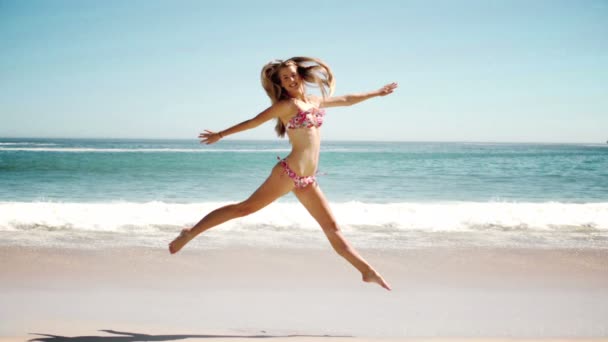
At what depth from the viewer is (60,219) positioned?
7.66 metres

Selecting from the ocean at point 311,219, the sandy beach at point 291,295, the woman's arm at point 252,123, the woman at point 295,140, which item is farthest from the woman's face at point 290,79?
the ocean at point 311,219

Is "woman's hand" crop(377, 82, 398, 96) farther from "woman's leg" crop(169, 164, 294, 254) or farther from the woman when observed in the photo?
"woman's leg" crop(169, 164, 294, 254)

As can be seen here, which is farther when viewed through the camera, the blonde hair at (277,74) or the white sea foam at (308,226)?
the white sea foam at (308,226)

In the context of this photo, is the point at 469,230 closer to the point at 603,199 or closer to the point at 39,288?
the point at 39,288

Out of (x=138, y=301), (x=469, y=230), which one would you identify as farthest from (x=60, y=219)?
(x=469, y=230)

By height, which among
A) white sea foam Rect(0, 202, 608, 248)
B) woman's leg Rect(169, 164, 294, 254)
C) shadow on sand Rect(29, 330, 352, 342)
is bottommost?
shadow on sand Rect(29, 330, 352, 342)

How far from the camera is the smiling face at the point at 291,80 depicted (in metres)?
3.32

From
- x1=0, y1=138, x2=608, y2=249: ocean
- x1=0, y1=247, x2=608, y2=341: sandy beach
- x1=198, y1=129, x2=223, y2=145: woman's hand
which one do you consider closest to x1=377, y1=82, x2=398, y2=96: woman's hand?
x1=198, y1=129, x2=223, y2=145: woman's hand

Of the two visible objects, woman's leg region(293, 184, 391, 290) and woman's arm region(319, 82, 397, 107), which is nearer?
woman's leg region(293, 184, 391, 290)

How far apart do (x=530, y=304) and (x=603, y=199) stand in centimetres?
1058

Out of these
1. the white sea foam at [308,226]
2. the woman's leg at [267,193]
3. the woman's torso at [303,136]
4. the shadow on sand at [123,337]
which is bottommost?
the shadow on sand at [123,337]

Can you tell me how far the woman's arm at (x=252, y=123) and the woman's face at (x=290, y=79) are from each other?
0.45 ft

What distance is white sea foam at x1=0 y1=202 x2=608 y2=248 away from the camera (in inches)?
252

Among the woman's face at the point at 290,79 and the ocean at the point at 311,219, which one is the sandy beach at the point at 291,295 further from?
the woman's face at the point at 290,79
